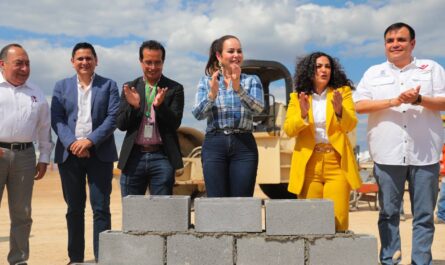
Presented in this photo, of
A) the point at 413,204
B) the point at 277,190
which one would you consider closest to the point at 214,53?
the point at 413,204

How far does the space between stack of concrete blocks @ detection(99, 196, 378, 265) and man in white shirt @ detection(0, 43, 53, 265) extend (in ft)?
4.19

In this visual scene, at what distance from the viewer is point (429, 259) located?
467cm

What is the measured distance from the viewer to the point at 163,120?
4.74 m

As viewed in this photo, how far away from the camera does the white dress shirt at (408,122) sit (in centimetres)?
466

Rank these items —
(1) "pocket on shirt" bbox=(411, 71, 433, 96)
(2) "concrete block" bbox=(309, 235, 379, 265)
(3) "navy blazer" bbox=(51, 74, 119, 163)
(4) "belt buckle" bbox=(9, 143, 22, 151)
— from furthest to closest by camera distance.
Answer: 1. (3) "navy blazer" bbox=(51, 74, 119, 163)
2. (4) "belt buckle" bbox=(9, 143, 22, 151)
3. (1) "pocket on shirt" bbox=(411, 71, 433, 96)
4. (2) "concrete block" bbox=(309, 235, 379, 265)

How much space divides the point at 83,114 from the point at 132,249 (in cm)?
150

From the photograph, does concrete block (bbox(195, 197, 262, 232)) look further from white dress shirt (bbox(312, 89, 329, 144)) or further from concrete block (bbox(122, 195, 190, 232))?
white dress shirt (bbox(312, 89, 329, 144))

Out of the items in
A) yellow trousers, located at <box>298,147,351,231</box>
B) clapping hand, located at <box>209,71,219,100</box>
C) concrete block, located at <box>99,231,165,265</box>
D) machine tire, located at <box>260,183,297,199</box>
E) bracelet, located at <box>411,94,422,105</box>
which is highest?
clapping hand, located at <box>209,71,219,100</box>

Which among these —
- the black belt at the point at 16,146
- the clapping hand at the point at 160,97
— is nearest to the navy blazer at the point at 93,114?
the black belt at the point at 16,146

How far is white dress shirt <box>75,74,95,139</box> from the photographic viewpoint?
201 inches

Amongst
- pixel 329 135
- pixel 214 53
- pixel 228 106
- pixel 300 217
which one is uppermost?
pixel 214 53

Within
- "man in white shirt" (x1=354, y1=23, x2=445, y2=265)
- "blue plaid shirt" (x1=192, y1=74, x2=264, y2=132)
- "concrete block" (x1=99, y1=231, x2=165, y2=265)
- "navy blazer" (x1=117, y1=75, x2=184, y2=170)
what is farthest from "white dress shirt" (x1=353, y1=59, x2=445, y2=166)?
"concrete block" (x1=99, y1=231, x2=165, y2=265)

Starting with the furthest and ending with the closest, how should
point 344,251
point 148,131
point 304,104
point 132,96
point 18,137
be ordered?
1. point 18,137
2. point 148,131
3. point 132,96
4. point 304,104
5. point 344,251

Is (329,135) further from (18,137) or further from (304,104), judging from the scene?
(18,137)
